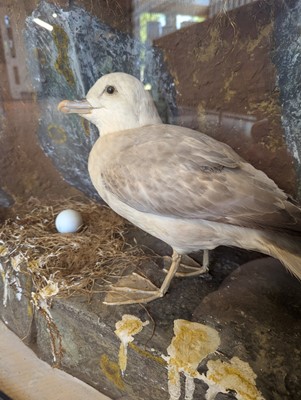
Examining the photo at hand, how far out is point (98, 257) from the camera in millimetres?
1595

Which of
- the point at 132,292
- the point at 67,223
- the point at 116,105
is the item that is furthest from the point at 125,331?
the point at 116,105

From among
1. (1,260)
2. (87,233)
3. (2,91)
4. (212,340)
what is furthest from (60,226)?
(212,340)

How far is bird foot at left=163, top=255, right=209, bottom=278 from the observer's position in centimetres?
150

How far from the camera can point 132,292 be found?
138cm

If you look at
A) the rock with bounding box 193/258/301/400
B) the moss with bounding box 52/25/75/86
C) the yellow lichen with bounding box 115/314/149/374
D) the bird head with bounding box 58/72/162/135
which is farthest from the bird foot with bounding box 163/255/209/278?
the moss with bounding box 52/25/75/86

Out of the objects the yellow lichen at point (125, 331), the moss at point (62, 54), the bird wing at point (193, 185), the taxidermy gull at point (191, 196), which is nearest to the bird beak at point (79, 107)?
the taxidermy gull at point (191, 196)

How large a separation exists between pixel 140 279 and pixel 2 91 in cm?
126

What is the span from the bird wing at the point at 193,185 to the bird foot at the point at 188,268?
435 millimetres

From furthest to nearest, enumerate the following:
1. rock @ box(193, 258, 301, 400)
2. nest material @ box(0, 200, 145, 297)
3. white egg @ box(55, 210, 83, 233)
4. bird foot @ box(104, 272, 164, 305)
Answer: white egg @ box(55, 210, 83, 233), nest material @ box(0, 200, 145, 297), bird foot @ box(104, 272, 164, 305), rock @ box(193, 258, 301, 400)

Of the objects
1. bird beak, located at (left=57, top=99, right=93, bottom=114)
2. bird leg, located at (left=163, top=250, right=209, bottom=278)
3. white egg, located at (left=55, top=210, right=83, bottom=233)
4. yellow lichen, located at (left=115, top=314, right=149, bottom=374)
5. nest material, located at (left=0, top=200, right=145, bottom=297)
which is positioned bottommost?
yellow lichen, located at (left=115, top=314, right=149, bottom=374)

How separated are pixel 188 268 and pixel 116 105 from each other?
77cm

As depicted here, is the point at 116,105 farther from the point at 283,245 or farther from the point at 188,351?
the point at 188,351

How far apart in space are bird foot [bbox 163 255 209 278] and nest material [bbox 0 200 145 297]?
13cm

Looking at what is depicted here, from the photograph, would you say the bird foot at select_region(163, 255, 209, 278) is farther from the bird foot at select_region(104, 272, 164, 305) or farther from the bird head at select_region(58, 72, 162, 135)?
the bird head at select_region(58, 72, 162, 135)
